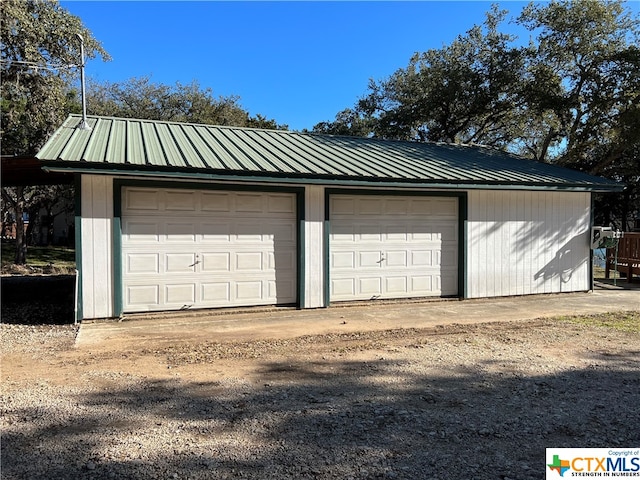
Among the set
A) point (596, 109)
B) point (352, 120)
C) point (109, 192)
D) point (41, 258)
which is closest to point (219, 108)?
point (352, 120)

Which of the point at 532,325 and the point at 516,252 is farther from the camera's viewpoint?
the point at 516,252

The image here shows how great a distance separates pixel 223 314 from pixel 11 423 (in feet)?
15.3

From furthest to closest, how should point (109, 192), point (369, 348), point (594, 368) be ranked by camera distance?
point (109, 192)
point (369, 348)
point (594, 368)

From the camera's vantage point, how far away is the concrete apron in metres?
6.63

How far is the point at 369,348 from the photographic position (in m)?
6.00

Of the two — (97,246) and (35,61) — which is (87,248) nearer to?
(97,246)

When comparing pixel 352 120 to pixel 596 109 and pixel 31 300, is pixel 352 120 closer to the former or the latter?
pixel 596 109

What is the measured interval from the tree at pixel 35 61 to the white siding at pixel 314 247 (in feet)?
27.6

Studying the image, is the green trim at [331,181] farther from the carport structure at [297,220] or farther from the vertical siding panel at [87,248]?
the vertical siding panel at [87,248]

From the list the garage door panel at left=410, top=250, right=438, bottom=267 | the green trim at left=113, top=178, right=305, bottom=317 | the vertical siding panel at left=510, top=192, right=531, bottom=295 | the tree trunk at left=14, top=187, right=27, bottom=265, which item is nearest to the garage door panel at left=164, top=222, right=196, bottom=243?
the green trim at left=113, top=178, right=305, bottom=317

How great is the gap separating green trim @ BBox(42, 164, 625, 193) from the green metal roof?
2 centimetres

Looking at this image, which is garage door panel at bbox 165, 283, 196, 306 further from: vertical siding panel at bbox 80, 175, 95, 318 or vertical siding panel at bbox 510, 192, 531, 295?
vertical siding panel at bbox 510, 192, 531, 295

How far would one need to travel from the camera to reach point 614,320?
7.93m

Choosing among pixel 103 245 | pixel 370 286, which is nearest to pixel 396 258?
pixel 370 286
